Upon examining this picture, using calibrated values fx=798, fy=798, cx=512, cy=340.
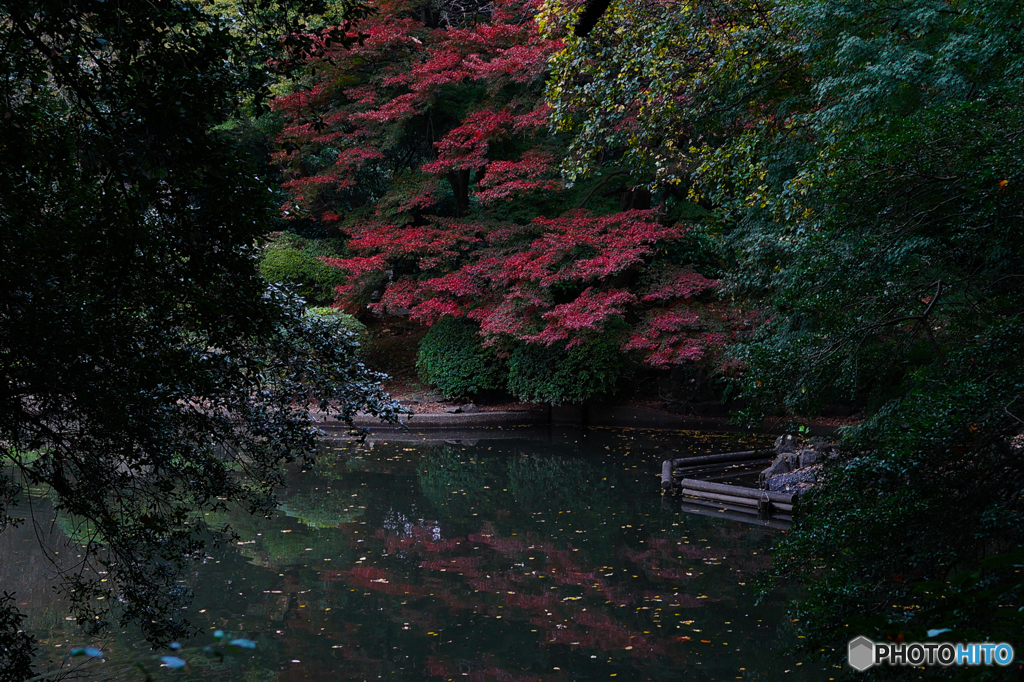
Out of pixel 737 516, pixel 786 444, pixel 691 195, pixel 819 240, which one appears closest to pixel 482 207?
pixel 786 444

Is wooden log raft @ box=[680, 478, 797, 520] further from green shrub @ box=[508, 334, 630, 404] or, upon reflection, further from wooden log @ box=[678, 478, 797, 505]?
green shrub @ box=[508, 334, 630, 404]

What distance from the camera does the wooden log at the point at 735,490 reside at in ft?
32.7

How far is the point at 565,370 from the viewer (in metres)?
15.9

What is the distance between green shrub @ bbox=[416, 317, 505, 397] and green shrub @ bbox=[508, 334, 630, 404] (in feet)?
2.17

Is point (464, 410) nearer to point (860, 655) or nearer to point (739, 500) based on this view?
point (739, 500)

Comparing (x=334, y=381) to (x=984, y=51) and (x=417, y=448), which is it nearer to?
(x=984, y=51)

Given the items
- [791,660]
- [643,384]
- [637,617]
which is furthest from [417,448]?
[791,660]

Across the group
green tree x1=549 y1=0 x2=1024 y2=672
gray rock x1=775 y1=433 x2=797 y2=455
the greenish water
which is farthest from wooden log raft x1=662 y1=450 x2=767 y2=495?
green tree x1=549 y1=0 x2=1024 y2=672

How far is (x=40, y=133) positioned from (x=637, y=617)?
5507mm

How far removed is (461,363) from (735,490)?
26.3 feet

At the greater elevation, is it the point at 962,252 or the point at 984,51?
the point at 984,51

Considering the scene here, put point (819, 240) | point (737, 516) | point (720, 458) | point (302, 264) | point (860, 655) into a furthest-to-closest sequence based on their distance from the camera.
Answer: point (302, 264)
point (720, 458)
point (737, 516)
point (819, 240)
point (860, 655)

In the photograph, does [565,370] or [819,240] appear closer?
[819,240]

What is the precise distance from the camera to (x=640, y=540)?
898 centimetres
